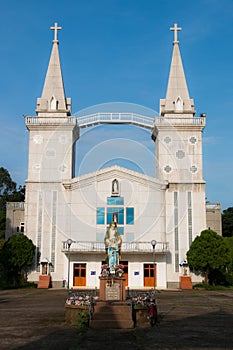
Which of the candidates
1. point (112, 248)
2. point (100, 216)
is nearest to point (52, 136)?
point (100, 216)

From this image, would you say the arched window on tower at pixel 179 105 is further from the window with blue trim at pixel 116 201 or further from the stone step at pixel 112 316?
the stone step at pixel 112 316

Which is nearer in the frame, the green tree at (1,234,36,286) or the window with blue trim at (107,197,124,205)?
the green tree at (1,234,36,286)

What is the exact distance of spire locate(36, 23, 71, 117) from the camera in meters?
37.5

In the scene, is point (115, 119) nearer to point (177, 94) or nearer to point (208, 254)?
point (177, 94)

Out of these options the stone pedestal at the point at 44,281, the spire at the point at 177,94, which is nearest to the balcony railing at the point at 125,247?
the stone pedestal at the point at 44,281

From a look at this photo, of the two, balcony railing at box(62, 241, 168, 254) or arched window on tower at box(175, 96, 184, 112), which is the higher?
arched window on tower at box(175, 96, 184, 112)

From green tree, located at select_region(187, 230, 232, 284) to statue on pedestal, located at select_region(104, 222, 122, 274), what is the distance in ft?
54.0

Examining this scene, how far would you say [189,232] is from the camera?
3500 centimetres

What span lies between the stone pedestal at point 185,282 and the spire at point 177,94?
535 inches

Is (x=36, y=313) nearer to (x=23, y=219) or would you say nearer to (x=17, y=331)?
(x=17, y=331)

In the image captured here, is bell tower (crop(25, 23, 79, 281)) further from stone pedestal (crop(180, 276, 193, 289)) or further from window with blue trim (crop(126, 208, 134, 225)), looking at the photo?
stone pedestal (crop(180, 276, 193, 289))

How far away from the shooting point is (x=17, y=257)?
3259 centimetres

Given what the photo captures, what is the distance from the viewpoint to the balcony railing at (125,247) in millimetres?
33375

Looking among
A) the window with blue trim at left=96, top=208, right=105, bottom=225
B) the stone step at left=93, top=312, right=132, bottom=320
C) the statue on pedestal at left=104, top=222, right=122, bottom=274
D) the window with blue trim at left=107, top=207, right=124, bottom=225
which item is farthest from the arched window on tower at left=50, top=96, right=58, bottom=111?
the stone step at left=93, top=312, right=132, bottom=320
